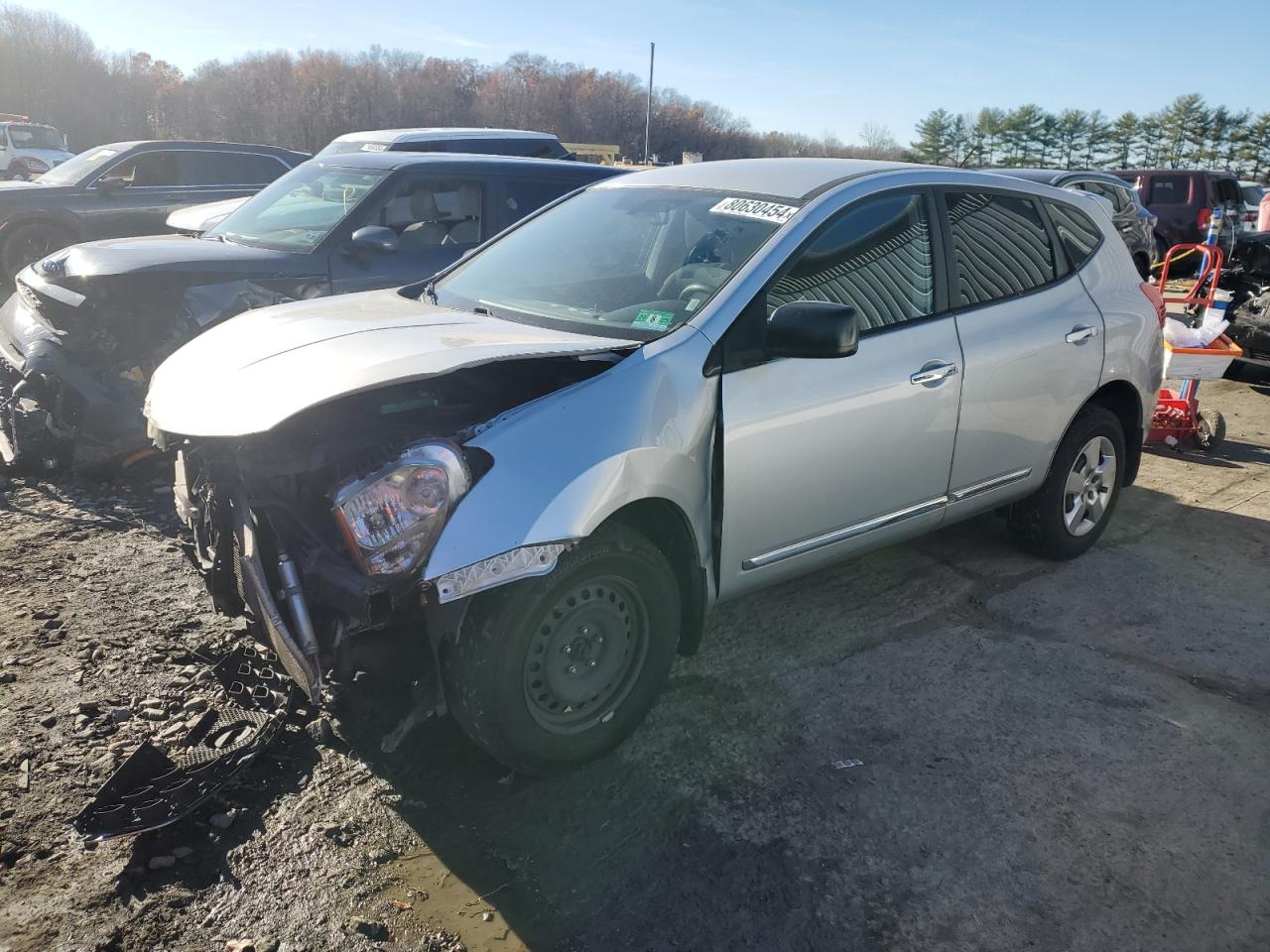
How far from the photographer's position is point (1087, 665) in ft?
12.3

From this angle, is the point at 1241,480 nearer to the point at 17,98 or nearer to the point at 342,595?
the point at 342,595

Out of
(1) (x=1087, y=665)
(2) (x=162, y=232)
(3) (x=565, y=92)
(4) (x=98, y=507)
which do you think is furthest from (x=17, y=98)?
(1) (x=1087, y=665)

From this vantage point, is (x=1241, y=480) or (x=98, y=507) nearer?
(x=98, y=507)

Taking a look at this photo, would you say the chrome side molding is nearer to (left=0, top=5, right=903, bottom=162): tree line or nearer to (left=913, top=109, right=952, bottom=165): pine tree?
(left=0, top=5, right=903, bottom=162): tree line

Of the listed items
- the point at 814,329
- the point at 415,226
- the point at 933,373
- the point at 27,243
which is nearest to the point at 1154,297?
the point at 933,373

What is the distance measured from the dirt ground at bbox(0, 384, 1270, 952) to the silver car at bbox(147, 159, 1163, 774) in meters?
0.38

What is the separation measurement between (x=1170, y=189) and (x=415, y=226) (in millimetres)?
17576

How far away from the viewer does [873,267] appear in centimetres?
360

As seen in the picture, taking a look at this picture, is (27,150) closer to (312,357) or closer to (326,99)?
(312,357)

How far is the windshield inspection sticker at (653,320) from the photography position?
10.4 ft

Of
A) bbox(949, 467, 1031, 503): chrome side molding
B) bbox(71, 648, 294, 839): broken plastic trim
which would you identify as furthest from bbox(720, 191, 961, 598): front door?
bbox(71, 648, 294, 839): broken plastic trim

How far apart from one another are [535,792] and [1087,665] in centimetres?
A: 232

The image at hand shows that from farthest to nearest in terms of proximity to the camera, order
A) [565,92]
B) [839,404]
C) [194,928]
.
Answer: [565,92] → [839,404] → [194,928]

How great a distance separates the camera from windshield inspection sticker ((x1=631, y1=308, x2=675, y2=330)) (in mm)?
3162
